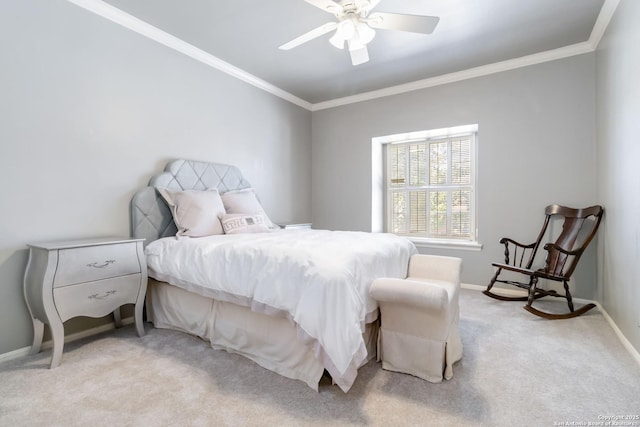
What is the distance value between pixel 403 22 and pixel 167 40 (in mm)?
2203

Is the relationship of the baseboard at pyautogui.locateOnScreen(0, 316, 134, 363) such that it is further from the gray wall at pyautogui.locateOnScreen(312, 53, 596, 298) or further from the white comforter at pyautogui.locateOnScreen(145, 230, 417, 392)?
the gray wall at pyautogui.locateOnScreen(312, 53, 596, 298)

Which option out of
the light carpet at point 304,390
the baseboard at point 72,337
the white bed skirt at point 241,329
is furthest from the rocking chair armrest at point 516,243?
the baseboard at point 72,337

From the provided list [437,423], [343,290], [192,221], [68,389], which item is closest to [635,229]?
[437,423]

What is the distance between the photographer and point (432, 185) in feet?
13.9

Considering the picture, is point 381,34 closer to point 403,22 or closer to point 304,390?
point 403,22

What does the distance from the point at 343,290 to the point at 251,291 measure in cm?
64

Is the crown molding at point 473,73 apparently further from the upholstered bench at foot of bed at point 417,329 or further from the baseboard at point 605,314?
the upholstered bench at foot of bed at point 417,329

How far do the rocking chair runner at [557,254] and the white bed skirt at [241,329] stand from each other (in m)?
1.80

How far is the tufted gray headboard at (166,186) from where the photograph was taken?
8.64ft

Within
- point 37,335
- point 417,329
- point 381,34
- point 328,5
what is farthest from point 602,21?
point 37,335

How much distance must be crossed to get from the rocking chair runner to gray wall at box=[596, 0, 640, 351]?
19 cm

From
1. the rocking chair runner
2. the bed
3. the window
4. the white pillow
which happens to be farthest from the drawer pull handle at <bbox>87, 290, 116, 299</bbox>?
the window

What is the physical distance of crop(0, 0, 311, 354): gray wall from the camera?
203 cm

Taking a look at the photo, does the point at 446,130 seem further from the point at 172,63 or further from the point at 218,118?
the point at 172,63
